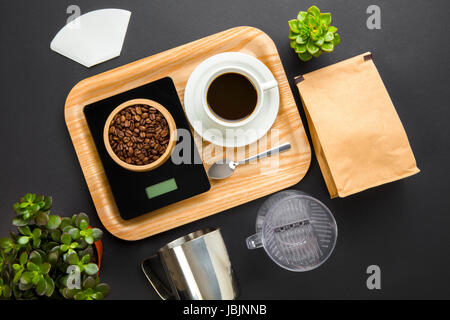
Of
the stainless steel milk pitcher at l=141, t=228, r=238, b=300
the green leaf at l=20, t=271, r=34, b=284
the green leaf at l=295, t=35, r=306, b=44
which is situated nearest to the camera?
the green leaf at l=20, t=271, r=34, b=284

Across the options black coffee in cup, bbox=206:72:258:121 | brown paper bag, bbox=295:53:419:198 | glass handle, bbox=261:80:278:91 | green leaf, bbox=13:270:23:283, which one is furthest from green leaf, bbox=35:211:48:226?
brown paper bag, bbox=295:53:419:198

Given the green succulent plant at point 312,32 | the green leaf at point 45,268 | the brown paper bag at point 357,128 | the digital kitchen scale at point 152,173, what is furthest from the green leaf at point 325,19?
the green leaf at point 45,268

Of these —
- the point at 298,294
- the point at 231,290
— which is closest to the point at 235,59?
the point at 231,290

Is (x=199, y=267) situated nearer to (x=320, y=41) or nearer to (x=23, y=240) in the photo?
(x=23, y=240)

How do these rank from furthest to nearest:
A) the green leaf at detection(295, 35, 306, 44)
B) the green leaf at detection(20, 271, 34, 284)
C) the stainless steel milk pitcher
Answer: the green leaf at detection(295, 35, 306, 44)
the stainless steel milk pitcher
the green leaf at detection(20, 271, 34, 284)

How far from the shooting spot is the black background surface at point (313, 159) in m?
1.14

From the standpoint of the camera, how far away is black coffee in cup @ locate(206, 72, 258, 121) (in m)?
1.02

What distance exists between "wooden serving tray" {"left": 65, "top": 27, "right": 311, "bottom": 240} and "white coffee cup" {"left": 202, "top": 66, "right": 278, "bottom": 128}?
0.10m

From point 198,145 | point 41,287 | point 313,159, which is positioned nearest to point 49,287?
point 41,287

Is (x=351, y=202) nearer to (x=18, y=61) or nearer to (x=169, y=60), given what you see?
(x=169, y=60)

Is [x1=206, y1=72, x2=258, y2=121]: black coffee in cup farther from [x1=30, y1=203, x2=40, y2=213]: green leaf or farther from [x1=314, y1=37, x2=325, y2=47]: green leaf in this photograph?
[x1=30, y1=203, x2=40, y2=213]: green leaf

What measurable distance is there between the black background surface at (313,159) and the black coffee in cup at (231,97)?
7.7 inches

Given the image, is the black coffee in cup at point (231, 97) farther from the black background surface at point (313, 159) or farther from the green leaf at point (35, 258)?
the green leaf at point (35, 258)

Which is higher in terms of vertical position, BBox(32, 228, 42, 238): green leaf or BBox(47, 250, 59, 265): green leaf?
BBox(32, 228, 42, 238): green leaf
